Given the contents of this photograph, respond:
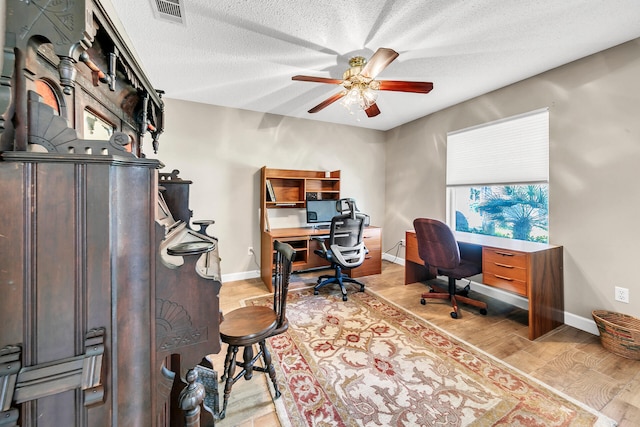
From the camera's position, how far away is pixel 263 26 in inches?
69.9

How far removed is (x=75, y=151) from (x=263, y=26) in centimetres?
163

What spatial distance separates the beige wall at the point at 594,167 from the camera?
1.94 m

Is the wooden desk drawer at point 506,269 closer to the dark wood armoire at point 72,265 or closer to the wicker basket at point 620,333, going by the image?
the wicker basket at point 620,333

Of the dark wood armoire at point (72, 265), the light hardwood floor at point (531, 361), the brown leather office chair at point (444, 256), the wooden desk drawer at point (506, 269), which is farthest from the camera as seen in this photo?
the brown leather office chair at point (444, 256)

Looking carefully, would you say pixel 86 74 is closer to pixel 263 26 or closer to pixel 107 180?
pixel 107 180

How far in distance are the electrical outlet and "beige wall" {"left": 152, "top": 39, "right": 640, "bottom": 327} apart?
4 cm

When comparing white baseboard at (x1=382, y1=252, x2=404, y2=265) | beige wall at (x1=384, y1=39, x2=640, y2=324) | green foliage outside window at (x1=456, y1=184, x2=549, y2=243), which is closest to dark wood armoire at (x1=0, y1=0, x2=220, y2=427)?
beige wall at (x1=384, y1=39, x2=640, y2=324)

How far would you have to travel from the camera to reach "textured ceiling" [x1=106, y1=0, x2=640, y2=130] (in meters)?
1.61

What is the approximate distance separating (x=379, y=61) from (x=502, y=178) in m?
2.13

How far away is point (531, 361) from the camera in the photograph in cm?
177

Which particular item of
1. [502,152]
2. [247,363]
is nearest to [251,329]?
[247,363]

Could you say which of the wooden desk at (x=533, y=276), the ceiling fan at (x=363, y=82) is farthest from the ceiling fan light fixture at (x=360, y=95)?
the wooden desk at (x=533, y=276)

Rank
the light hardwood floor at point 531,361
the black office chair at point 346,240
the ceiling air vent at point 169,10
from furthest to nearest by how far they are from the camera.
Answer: the black office chair at point 346,240 → the ceiling air vent at point 169,10 → the light hardwood floor at point 531,361

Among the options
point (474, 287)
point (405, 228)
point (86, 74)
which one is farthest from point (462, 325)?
→ point (86, 74)
